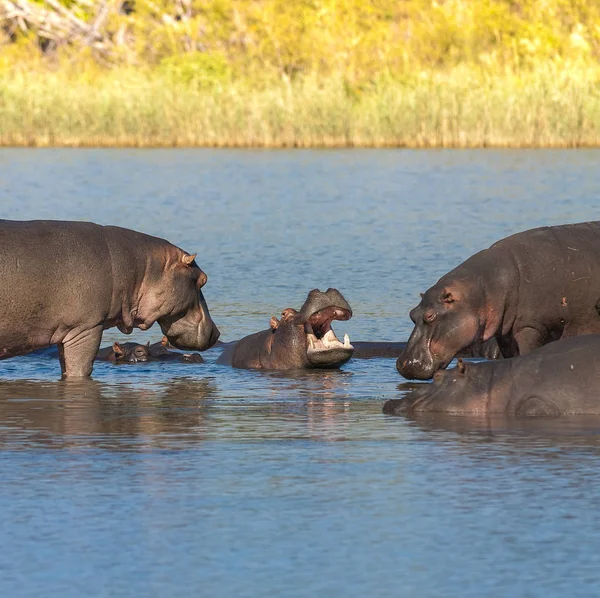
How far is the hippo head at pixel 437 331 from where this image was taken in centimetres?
833

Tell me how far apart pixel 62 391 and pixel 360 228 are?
10506mm

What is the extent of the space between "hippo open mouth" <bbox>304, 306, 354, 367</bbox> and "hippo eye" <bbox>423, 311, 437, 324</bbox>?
912 millimetres

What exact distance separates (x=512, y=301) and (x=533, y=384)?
5.34ft

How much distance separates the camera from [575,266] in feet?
29.0

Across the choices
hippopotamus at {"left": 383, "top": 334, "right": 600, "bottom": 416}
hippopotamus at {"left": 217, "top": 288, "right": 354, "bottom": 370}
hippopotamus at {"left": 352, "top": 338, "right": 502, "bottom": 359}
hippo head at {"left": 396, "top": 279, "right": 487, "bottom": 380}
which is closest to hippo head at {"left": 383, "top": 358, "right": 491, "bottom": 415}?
hippopotamus at {"left": 383, "top": 334, "right": 600, "bottom": 416}

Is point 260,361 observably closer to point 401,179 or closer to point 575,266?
point 575,266

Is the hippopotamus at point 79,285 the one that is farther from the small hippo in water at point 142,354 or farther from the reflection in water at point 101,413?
the small hippo in water at point 142,354

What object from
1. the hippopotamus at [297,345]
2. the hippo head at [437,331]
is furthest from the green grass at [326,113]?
the hippo head at [437,331]

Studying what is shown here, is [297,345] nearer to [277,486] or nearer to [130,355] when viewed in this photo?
[130,355]

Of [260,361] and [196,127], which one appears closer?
[260,361]

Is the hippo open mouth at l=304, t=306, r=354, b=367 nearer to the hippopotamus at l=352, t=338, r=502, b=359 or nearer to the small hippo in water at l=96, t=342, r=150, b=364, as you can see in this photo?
the hippopotamus at l=352, t=338, r=502, b=359

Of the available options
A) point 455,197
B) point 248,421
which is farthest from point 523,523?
point 455,197

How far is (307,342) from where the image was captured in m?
9.53

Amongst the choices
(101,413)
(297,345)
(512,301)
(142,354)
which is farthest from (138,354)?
(512,301)
